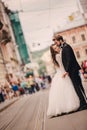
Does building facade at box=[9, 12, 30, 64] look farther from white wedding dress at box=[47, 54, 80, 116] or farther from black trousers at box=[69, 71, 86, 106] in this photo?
black trousers at box=[69, 71, 86, 106]

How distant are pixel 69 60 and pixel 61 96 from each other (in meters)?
0.73

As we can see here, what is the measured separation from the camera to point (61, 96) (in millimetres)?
7020

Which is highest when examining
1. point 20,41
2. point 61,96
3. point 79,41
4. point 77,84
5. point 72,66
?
point 20,41

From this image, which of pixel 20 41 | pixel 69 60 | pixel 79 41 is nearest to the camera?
pixel 69 60

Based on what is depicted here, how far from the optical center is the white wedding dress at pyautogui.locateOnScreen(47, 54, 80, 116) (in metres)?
6.85

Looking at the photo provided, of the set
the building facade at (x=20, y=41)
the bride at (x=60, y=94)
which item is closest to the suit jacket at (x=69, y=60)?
the bride at (x=60, y=94)

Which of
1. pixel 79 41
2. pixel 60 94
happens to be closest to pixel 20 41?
pixel 79 41

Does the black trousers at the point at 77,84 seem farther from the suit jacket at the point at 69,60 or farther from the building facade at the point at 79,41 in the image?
the building facade at the point at 79,41

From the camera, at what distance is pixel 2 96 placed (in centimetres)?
2178

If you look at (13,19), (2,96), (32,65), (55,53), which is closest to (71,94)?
(55,53)

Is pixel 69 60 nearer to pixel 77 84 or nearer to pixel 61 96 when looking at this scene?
pixel 77 84

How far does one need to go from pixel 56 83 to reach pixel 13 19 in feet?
176

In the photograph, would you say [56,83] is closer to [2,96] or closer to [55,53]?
[55,53]

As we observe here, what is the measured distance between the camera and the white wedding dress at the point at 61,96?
6852 mm
